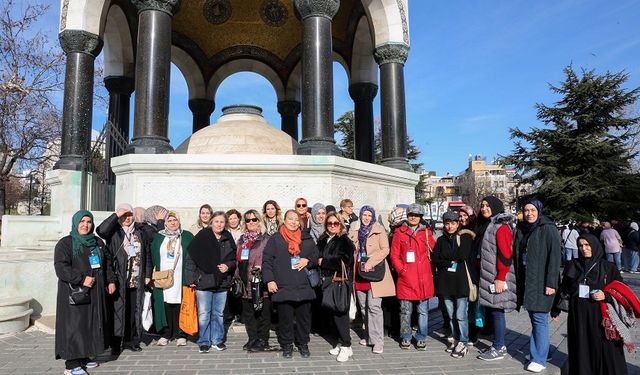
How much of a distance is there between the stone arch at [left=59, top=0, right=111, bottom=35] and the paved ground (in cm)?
677

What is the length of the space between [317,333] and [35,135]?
2184 centimetres

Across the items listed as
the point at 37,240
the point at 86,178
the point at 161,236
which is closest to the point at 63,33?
the point at 86,178

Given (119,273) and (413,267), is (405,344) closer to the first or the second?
(413,267)

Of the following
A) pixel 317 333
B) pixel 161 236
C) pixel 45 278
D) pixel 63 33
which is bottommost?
pixel 317 333

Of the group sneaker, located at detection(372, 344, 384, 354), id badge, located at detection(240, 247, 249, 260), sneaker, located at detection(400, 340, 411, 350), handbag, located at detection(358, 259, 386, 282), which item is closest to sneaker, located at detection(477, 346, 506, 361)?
sneaker, located at detection(400, 340, 411, 350)

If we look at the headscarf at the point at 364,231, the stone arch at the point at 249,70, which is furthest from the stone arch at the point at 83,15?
the headscarf at the point at 364,231

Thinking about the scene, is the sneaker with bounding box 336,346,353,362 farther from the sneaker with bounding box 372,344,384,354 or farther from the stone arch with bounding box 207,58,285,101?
the stone arch with bounding box 207,58,285,101

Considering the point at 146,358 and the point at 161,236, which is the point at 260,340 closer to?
the point at 146,358

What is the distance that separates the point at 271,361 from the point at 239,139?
618 centimetres

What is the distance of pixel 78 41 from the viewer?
9.55 m

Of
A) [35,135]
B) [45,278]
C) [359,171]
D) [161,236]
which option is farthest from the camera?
[35,135]

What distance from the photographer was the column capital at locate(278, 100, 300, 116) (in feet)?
52.5

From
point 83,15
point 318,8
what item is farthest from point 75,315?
point 83,15

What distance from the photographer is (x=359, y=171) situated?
320 inches
